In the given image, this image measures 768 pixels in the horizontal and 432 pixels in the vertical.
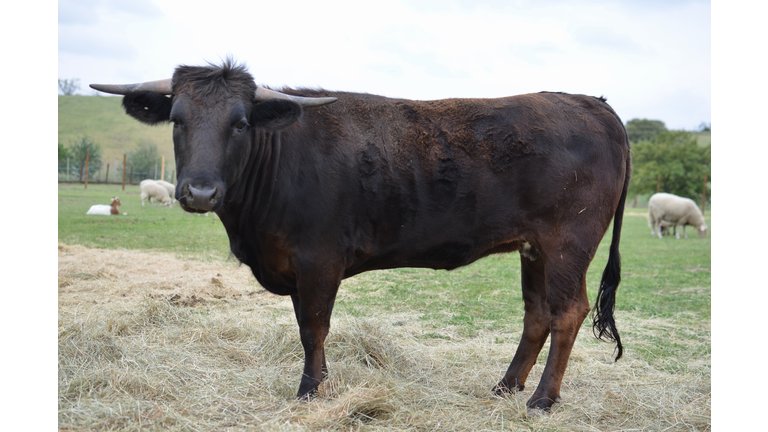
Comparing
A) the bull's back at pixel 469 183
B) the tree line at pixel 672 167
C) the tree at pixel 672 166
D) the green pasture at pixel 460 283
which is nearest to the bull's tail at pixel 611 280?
the bull's back at pixel 469 183

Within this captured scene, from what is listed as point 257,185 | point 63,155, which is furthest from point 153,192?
point 257,185

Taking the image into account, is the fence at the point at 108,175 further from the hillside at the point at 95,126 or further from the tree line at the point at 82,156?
the hillside at the point at 95,126

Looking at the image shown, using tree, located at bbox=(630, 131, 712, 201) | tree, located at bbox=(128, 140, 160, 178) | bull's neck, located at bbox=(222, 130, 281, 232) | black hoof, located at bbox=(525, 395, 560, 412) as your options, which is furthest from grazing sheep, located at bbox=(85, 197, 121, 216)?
tree, located at bbox=(630, 131, 712, 201)

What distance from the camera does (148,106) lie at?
12.1ft

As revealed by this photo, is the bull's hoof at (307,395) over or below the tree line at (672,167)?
below

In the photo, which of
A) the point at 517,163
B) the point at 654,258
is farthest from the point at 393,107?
the point at 654,258

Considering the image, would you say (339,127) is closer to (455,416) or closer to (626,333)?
(455,416)

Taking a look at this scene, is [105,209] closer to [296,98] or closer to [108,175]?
[108,175]

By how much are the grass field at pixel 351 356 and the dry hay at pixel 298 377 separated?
1 centimetres

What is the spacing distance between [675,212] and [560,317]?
1949 cm

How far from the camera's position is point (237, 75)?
3.62m

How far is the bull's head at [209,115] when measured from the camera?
326 centimetres

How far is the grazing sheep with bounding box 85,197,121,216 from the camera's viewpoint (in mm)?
12070
